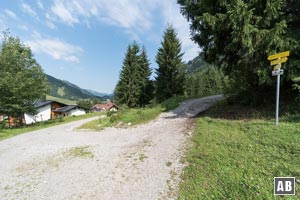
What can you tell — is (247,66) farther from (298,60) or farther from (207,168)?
(207,168)

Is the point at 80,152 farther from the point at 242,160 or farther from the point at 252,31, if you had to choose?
the point at 252,31

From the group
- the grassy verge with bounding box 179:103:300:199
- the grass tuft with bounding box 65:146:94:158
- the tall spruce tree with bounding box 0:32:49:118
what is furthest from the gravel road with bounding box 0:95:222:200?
the tall spruce tree with bounding box 0:32:49:118

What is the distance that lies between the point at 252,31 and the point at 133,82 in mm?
23308

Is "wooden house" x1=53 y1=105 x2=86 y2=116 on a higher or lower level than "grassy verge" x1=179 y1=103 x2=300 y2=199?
lower

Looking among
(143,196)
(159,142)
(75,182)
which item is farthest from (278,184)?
(75,182)

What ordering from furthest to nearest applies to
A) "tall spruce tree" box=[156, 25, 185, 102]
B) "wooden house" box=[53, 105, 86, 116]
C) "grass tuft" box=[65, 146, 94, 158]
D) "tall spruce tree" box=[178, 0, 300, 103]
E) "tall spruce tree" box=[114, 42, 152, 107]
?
"wooden house" box=[53, 105, 86, 116] < "tall spruce tree" box=[114, 42, 152, 107] < "tall spruce tree" box=[156, 25, 185, 102] < "grass tuft" box=[65, 146, 94, 158] < "tall spruce tree" box=[178, 0, 300, 103]

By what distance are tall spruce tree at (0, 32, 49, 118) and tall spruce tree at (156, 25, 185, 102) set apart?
43.2ft

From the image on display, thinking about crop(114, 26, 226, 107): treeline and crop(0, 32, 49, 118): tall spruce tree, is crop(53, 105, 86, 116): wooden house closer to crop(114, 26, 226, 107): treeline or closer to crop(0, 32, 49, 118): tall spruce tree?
crop(114, 26, 226, 107): treeline

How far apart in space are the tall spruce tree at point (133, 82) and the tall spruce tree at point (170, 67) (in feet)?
17.1

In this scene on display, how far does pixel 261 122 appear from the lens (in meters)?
6.37

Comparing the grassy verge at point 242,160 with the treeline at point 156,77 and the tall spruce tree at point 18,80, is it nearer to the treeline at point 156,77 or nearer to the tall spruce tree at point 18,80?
the treeline at point 156,77

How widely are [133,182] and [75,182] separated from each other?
60.0 inches

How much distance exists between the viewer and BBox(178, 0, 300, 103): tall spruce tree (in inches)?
239

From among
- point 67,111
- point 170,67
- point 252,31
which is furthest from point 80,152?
point 67,111
